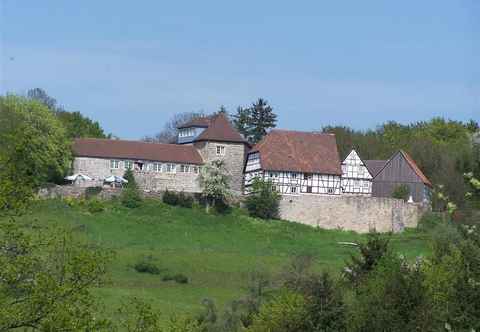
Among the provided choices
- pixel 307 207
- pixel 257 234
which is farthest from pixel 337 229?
pixel 257 234

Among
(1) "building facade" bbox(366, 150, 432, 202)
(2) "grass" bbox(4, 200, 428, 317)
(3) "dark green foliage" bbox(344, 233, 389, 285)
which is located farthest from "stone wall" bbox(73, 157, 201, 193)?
(3) "dark green foliage" bbox(344, 233, 389, 285)

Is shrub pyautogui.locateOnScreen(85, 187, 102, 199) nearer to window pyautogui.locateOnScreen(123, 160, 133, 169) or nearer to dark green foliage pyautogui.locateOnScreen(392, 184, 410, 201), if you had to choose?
window pyautogui.locateOnScreen(123, 160, 133, 169)

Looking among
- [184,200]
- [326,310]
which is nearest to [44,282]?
[326,310]

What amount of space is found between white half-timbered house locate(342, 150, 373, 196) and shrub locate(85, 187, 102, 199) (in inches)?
639

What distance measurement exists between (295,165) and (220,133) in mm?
5150

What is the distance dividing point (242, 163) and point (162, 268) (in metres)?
21.0

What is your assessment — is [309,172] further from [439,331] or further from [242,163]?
[439,331]

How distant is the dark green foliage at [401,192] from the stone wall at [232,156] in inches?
365

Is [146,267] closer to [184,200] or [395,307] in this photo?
[184,200]

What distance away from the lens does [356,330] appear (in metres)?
27.9

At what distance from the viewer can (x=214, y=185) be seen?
209ft

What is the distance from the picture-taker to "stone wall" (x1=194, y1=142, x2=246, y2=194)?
6844cm

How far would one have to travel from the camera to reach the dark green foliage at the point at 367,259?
3328 centimetres

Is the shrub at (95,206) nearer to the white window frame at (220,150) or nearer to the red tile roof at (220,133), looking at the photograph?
the white window frame at (220,150)
